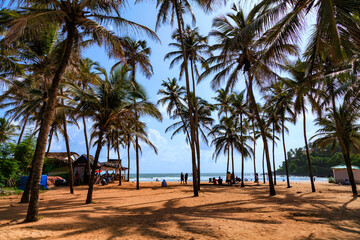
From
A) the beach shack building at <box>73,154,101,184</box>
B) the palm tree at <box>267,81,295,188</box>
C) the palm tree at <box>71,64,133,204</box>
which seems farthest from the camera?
the beach shack building at <box>73,154,101,184</box>

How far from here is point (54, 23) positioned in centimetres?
670

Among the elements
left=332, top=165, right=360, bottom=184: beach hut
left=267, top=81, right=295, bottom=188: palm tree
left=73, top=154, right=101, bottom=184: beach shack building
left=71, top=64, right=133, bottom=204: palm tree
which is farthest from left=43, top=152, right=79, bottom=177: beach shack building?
left=332, top=165, right=360, bottom=184: beach hut

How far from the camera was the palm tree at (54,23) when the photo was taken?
548cm

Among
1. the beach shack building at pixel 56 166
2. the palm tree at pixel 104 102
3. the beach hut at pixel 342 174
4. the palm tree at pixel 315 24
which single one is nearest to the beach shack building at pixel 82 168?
the beach shack building at pixel 56 166

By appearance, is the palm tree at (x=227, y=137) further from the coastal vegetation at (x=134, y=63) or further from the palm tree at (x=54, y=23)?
the palm tree at (x=54, y=23)

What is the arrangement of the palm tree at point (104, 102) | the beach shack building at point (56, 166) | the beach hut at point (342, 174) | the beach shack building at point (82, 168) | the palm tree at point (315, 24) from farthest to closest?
the beach shack building at point (56, 166)
the beach hut at point (342, 174)
the beach shack building at point (82, 168)
the palm tree at point (104, 102)
the palm tree at point (315, 24)

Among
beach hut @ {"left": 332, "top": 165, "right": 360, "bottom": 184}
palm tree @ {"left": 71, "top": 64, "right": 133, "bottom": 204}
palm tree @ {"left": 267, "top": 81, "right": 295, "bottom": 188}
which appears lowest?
beach hut @ {"left": 332, "top": 165, "right": 360, "bottom": 184}

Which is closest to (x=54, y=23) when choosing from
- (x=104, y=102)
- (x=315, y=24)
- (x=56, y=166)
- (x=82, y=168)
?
(x=104, y=102)

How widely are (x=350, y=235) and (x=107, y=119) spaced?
9.10 metres

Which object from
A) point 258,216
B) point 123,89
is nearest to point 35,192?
point 123,89

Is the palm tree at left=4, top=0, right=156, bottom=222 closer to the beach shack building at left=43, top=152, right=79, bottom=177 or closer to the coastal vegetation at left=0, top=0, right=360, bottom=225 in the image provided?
the coastal vegetation at left=0, top=0, right=360, bottom=225

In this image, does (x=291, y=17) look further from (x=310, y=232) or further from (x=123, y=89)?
(x=123, y=89)

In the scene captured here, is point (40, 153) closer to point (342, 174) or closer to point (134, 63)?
point (134, 63)

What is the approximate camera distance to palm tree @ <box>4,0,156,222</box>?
18.0 feet
